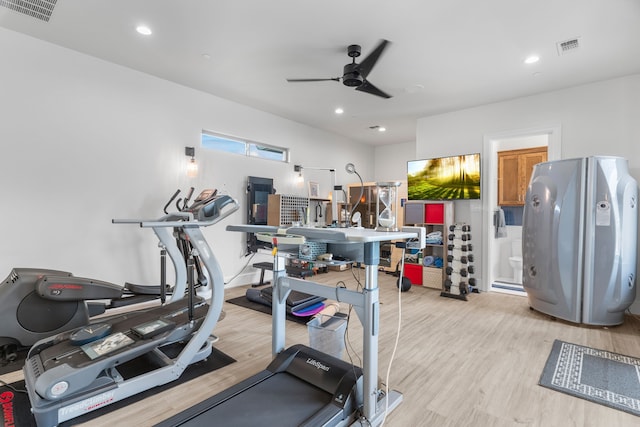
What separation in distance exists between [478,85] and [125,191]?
15.3 feet

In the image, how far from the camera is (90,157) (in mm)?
3438

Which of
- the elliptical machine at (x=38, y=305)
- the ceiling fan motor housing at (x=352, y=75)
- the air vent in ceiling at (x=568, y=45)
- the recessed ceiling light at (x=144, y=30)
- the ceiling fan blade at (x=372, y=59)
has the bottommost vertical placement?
the elliptical machine at (x=38, y=305)

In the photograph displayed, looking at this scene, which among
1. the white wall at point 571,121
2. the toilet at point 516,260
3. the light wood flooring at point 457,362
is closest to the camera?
the light wood flooring at point 457,362

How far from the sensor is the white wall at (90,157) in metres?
3.02

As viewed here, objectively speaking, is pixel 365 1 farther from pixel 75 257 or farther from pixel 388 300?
pixel 75 257

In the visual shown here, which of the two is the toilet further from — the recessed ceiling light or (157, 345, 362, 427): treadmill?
the recessed ceiling light


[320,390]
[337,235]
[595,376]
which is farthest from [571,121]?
[320,390]

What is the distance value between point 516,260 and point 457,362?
3.73 metres

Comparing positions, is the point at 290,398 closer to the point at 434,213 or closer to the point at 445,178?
the point at 434,213

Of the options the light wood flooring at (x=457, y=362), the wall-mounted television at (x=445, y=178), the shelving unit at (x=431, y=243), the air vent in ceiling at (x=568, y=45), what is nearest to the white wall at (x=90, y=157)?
the light wood flooring at (x=457, y=362)

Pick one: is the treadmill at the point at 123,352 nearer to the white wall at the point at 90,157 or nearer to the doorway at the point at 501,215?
the white wall at the point at 90,157

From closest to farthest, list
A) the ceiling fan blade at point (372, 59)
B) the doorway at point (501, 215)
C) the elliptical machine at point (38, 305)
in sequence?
the elliptical machine at point (38, 305), the ceiling fan blade at point (372, 59), the doorway at point (501, 215)

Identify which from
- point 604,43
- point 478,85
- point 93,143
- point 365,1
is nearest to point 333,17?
point 365,1

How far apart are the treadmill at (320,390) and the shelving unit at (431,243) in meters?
3.10
